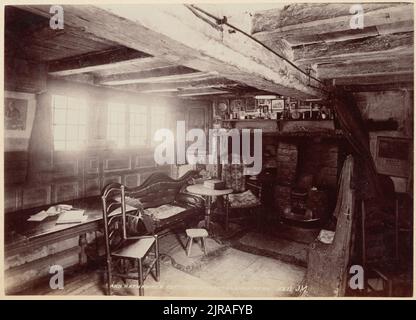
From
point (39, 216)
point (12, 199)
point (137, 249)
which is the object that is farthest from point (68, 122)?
point (137, 249)

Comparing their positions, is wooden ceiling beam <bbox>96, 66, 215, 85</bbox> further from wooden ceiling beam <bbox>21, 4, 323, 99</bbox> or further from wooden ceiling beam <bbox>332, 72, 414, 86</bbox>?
wooden ceiling beam <bbox>332, 72, 414, 86</bbox>

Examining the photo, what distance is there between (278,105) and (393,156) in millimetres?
2905

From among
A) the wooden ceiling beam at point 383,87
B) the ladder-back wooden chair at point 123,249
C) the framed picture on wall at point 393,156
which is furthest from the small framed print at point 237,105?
the ladder-back wooden chair at point 123,249

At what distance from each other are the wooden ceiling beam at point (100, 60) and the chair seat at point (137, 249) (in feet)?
8.16

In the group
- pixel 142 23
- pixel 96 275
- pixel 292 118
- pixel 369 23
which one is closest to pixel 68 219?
pixel 96 275

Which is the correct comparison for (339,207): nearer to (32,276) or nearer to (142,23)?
(142,23)

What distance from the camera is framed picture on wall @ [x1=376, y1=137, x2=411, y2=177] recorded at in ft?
20.8

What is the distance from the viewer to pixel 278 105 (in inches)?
313

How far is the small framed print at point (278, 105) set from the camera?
7.89 meters

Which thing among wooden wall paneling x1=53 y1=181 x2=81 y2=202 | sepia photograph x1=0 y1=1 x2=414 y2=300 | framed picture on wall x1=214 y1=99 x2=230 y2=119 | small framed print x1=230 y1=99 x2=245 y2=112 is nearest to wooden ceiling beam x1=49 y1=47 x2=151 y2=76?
sepia photograph x1=0 y1=1 x2=414 y2=300

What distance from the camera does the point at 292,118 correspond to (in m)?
7.73

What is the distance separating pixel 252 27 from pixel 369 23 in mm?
868

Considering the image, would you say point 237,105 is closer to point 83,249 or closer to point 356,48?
point 83,249

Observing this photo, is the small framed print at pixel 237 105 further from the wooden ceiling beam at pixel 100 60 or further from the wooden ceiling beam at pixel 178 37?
the wooden ceiling beam at pixel 178 37
